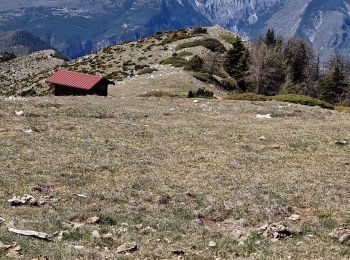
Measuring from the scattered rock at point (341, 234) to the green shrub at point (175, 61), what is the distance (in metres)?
89.6

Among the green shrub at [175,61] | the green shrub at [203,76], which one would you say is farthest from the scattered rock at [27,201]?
the green shrub at [175,61]

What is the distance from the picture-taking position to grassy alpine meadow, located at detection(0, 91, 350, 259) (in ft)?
49.8

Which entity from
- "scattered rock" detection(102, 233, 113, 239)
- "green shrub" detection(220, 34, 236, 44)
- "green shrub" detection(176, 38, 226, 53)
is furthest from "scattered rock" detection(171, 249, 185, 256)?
"green shrub" detection(220, 34, 236, 44)

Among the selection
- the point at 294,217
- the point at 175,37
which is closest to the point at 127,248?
the point at 294,217

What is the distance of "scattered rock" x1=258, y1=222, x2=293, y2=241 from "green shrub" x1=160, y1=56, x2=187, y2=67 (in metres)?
89.3

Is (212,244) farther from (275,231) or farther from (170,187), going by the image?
(170,187)

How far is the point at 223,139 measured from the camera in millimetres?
32406

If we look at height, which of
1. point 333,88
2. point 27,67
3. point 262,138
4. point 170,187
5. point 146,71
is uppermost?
point 170,187

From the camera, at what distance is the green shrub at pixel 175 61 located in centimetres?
10581

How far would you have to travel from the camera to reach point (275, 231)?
16.5 meters

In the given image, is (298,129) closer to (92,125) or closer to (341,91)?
(92,125)

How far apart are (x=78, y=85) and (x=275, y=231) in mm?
55829

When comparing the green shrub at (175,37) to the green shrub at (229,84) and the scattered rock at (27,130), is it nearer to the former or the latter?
the green shrub at (229,84)

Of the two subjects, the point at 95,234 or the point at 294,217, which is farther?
the point at 294,217
